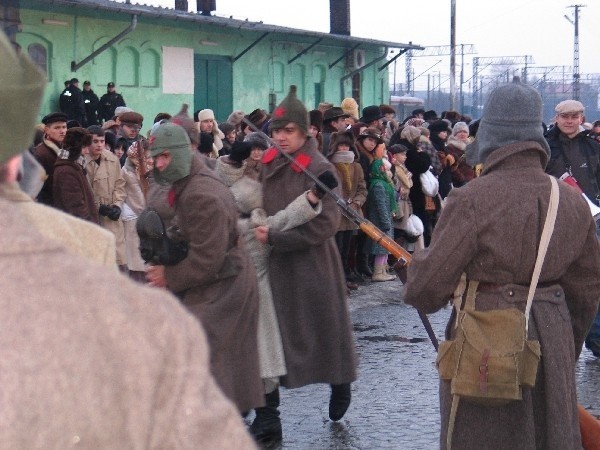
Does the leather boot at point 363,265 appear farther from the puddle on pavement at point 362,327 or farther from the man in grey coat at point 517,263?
the man in grey coat at point 517,263

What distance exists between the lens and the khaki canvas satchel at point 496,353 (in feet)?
13.7

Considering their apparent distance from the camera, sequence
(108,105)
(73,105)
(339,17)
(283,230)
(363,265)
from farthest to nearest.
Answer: (339,17) < (108,105) < (73,105) < (363,265) < (283,230)

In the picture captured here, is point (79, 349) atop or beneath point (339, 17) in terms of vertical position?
beneath

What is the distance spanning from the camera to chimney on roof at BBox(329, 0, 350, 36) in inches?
1353

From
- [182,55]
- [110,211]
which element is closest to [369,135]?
[110,211]

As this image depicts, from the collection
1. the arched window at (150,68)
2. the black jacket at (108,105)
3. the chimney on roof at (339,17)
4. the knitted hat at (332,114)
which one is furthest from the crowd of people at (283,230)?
the chimney on roof at (339,17)

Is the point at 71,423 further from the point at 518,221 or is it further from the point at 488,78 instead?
the point at 488,78

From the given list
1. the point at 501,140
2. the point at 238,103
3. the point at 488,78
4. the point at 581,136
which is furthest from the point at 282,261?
the point at 488,78

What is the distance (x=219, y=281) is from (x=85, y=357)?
4.24 meters

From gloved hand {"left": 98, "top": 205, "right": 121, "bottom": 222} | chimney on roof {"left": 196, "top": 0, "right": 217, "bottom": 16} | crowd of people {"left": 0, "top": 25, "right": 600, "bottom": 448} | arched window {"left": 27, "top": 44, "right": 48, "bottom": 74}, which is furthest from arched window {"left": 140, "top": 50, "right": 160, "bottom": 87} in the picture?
gloved hand {"left": 98, "top": 205, "right": 121, "bottom": 222}

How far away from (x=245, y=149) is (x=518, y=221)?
3769 millimetres

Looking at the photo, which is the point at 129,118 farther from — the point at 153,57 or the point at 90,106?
the point at 153,57

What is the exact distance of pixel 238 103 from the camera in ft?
92.6

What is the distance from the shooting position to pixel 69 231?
6.51 ft
